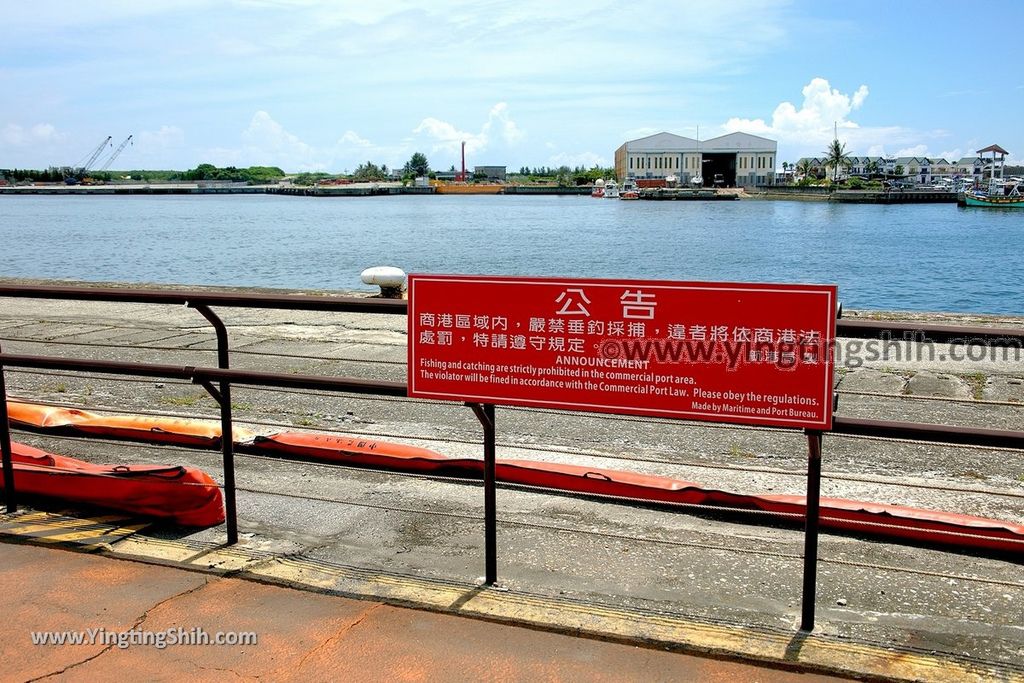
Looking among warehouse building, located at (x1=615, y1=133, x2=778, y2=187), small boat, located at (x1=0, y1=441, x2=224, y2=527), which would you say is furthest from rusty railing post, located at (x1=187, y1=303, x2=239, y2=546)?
warehouse building, located at (x1=615, y1=133, x2=778, y2=187)

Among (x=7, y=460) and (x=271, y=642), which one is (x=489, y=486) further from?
(x=7, y=460)

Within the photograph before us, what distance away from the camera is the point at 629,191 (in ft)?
513

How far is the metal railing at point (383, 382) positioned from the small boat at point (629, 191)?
15189cm

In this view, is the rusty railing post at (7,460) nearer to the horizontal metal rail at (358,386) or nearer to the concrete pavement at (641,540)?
the horizontal metal rail at (358,386)

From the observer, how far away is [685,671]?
9.85 feet

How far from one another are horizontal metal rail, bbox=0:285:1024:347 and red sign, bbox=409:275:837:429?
0.56 ft

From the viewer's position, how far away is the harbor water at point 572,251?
43.3 m

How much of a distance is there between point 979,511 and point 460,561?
2.80m

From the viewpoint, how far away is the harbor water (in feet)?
142

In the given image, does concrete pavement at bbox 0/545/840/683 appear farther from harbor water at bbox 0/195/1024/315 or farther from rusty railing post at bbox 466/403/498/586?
harbor water at bbox 0/195/1024/315

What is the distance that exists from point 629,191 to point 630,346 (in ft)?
513

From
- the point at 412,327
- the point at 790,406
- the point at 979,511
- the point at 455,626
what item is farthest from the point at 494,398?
the point at 979,511

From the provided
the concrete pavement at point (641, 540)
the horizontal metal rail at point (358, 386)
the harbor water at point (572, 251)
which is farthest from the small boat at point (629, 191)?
the horizontal metal rail at point (358, 386)

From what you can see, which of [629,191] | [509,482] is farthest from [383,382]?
[629,191]
